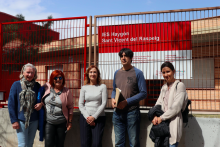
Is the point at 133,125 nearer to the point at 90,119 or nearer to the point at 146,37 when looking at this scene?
the point at 90,119

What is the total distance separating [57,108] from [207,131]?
2.70m

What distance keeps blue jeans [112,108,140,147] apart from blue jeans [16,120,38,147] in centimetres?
136

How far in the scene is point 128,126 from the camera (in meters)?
2.97

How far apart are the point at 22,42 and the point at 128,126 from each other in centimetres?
315

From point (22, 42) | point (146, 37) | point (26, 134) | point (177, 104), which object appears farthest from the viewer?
point (22, 42)

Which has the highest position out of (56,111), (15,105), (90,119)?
(15,105)

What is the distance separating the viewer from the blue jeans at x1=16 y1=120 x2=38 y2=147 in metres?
2.91

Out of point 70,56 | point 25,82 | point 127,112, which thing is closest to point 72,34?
point 70,56

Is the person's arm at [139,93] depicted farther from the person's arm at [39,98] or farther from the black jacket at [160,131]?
the person's arm at [39,98]

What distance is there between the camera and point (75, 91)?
13.1 feet

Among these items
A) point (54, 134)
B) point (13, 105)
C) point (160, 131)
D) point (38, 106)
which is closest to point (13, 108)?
point (13, 105)

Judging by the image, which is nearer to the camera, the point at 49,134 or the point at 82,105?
the point at 49,134

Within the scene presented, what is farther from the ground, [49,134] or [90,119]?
[90,119]

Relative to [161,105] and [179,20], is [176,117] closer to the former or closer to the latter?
[161,105]
